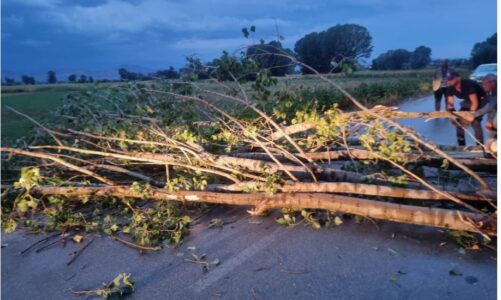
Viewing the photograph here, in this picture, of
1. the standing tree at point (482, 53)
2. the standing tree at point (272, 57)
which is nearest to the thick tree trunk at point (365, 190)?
the standing tree at point (272, 57)

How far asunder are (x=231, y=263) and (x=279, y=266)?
418mm

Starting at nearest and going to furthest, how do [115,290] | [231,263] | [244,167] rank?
[115,290] < [231,263] < [244,167]

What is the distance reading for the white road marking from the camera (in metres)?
3.10

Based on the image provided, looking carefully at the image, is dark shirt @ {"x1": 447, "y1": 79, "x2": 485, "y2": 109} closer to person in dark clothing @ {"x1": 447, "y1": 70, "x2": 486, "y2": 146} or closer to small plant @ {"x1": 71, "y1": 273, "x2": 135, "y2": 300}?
person in dark clothing @ {"x1": 447, "y1": 70, "x2": 486, "y2": 146}

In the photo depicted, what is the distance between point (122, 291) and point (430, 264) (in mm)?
2364

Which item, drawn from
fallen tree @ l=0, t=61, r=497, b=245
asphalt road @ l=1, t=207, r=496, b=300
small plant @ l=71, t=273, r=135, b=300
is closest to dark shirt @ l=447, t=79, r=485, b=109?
fallen tree @ l=0, t=61, r=497, b=245

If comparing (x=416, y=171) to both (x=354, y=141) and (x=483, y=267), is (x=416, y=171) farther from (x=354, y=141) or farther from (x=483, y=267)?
(x=483, y=267)

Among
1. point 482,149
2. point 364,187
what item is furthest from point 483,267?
point 482,149

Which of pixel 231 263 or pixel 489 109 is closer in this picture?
pixel 231 263

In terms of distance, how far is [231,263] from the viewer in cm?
341

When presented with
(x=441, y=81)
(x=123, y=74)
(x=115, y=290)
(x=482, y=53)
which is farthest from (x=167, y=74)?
(x=482, y=53)

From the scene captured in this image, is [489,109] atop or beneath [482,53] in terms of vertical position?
beneath

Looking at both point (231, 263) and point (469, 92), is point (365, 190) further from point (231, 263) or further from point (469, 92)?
point (469, 92)

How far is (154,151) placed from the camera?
16.7 feet
